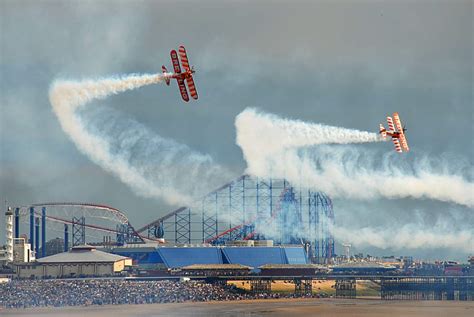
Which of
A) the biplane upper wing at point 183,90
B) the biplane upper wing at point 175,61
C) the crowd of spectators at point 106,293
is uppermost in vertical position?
the biplane upper wing at point 175,61

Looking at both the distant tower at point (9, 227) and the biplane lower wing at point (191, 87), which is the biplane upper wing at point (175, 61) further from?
the distant tower at point (9, 227)

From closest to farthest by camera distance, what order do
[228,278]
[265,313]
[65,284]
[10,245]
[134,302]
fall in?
[265,313] → [134,302] → [65,284] → [228,278] → [10,245]

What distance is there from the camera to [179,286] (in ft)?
534

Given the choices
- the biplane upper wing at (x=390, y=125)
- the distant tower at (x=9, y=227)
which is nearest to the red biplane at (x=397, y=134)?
the biplane upper wing at (x=390, y=125)

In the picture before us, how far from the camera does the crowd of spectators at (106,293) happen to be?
145250 mm

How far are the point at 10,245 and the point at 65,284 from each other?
34.8m

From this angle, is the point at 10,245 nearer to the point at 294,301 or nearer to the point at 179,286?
the point at 179,286

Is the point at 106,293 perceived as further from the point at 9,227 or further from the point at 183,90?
the point at 9,227

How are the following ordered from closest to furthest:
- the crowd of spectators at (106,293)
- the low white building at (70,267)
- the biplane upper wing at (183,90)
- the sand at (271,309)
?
the sand at (271,309), the biplane upper wing at (183,90), the crowd of spectators at (106,293), the low white building at (70,267)

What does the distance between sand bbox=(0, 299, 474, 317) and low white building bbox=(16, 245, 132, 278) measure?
35.6 metres

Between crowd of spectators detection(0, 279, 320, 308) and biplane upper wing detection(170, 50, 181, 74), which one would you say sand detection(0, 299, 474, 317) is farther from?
biplane upper wing detection(170, 50, 181, 74)

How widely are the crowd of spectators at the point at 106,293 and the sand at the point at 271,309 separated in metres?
5.76

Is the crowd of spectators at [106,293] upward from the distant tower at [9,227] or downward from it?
downward

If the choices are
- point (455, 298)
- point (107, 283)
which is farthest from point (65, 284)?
point (455, 298)
